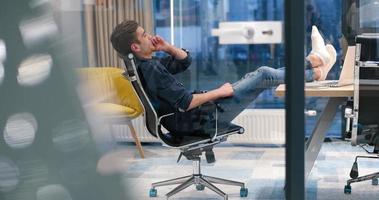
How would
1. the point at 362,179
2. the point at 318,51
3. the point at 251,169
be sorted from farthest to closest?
the point at 251,169
the point at 362,179
the point at 318,51

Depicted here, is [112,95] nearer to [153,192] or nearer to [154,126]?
[154,126]

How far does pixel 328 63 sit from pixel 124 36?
127cm

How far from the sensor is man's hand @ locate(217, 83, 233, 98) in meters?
3.41

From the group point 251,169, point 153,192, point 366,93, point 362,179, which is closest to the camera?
point 366,93

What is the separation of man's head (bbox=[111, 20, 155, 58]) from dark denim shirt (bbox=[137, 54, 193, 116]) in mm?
63

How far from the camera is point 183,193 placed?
3670mm

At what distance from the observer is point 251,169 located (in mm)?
4035

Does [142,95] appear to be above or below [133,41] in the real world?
below

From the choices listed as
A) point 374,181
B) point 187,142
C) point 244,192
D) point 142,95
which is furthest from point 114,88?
point 374,181

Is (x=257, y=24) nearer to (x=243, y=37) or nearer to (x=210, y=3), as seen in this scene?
(x=243, y=37)

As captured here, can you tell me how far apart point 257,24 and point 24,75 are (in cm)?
124

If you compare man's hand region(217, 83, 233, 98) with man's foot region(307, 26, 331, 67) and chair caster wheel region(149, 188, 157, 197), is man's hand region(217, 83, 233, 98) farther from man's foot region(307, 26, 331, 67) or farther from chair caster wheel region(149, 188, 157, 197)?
chair caster wheel region(149, 188, 157, 197)

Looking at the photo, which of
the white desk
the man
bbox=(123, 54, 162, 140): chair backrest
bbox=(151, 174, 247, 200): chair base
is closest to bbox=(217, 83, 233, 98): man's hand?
the man

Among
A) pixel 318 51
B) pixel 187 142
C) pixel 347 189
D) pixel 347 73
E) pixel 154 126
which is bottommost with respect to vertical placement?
pixel 347 189
